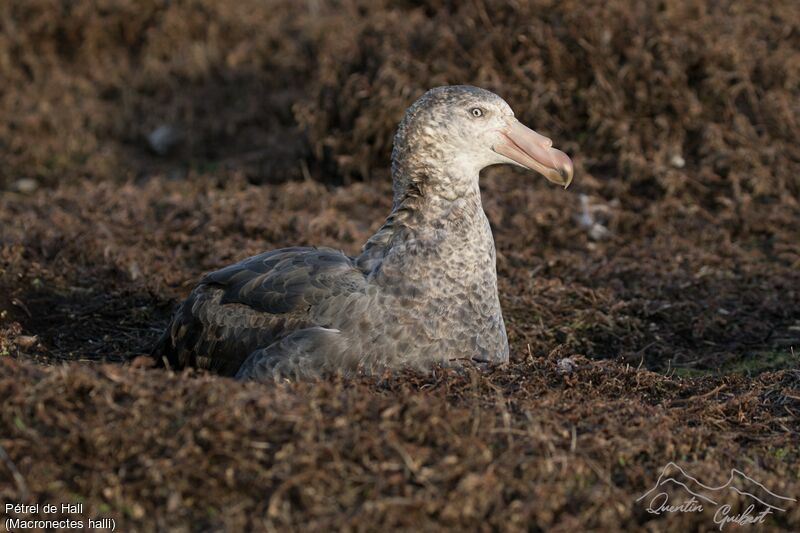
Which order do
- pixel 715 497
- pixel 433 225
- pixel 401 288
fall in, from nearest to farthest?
pixel 715 497
pixel 401 288
pixel 433 225

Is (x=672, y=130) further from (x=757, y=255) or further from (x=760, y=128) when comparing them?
(x=757, y=255)

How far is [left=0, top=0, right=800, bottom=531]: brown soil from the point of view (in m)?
3.67

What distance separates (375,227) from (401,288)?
9.49 ft

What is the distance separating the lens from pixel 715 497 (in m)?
3.71

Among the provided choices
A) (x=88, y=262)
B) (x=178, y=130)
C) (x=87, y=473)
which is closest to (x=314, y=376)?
(x=87, y=473)

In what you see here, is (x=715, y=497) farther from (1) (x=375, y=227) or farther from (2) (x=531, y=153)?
(1) (x=375, y=227)

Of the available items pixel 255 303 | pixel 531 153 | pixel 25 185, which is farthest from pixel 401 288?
pixel 25 185

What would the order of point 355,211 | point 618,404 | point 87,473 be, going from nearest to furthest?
point 87,473, point 618,404, point 355,211

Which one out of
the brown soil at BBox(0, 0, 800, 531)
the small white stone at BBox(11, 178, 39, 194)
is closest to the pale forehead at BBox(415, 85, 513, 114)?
the brown soil at BBox(0, 0, 800, 531)

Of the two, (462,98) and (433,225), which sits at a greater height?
(462,98)

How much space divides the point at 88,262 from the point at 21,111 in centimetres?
421

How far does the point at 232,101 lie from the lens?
10.9m

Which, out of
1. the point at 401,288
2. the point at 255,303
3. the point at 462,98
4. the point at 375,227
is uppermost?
A: the point at 462,98

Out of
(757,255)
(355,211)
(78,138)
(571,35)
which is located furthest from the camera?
(78,138)
